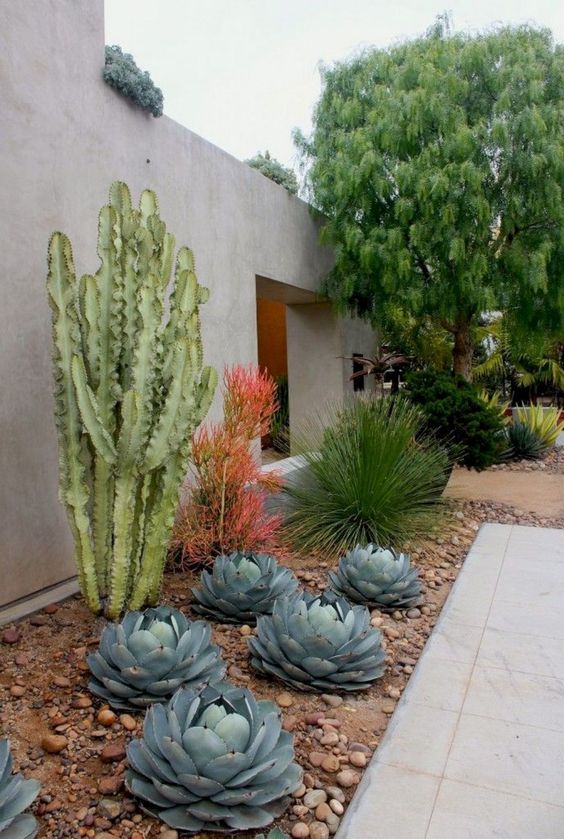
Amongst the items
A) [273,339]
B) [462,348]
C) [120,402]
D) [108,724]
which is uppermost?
[273,339]

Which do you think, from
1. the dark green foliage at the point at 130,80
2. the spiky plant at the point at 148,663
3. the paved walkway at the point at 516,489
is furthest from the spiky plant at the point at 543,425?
the spiky plant at the point at 148,663

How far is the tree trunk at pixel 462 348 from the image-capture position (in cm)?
958

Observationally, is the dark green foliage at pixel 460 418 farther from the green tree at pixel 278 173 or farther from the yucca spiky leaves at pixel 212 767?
the yucca spiky leaves at pixel 212 767

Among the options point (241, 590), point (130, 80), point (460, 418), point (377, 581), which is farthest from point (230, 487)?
point (460, 418)

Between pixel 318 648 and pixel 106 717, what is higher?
pixel 318 648

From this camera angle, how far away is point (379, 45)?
8.62m

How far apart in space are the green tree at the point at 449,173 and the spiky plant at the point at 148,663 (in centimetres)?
610

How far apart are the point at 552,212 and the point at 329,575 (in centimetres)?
601

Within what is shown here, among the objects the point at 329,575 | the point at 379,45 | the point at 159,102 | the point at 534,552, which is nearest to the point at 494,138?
the point at 379,45

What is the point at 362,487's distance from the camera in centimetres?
511

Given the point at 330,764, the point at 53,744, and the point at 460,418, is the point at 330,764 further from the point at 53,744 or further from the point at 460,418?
the point at 460,418

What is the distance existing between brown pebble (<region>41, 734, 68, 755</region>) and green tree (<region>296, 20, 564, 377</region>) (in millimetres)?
6651

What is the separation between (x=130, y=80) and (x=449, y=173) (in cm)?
429

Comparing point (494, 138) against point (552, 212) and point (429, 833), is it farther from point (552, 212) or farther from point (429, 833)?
point (429, 833)
